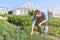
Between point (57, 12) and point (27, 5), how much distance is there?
8.16m

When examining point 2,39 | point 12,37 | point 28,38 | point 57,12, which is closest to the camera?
point 2,39

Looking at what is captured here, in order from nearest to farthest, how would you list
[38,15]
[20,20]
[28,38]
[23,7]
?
[28,38]
[38,15]
[20,20]
[23,7]

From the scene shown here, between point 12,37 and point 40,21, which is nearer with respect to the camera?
point 12,37

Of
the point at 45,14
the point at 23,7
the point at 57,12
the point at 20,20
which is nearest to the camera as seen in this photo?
the point at 45,14

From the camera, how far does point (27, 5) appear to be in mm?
56719

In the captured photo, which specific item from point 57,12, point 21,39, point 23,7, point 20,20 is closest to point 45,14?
point 21,39

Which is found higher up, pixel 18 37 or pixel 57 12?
pixel 18 37

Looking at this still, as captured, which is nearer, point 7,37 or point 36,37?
point 7,37

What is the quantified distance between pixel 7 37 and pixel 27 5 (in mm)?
51791

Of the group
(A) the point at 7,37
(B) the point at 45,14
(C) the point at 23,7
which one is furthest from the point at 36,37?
(C) the point at 23,7

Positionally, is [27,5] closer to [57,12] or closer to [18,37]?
[57,12]

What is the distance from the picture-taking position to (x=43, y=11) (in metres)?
9.46

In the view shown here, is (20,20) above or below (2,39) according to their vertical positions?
below

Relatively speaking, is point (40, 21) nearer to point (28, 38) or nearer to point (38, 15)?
point (38, 15)
